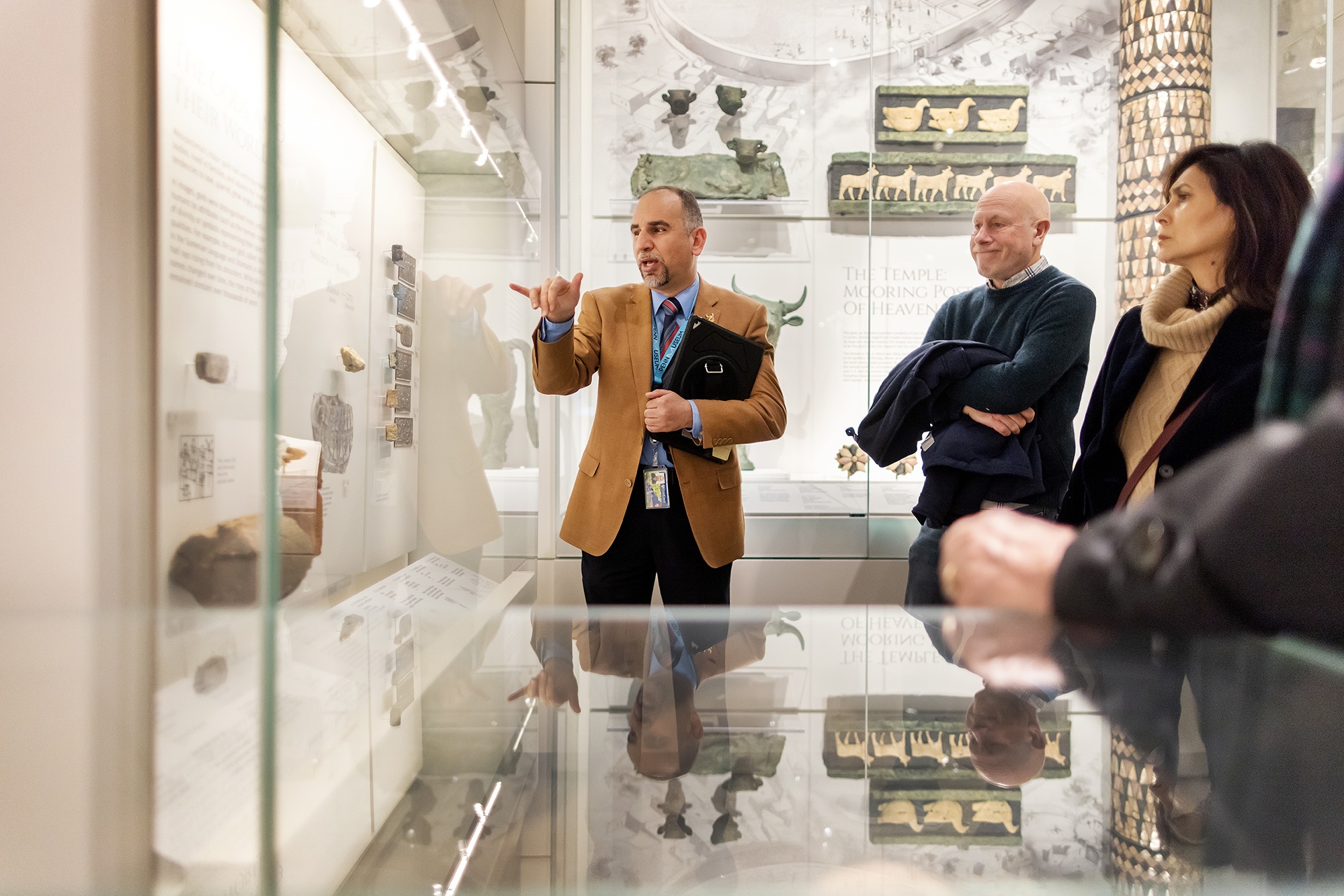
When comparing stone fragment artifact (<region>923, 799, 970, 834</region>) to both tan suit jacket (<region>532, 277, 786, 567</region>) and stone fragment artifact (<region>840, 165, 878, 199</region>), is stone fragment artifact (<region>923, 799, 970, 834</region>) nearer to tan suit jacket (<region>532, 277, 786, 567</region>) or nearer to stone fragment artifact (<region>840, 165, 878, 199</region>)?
tan suit jacket (<region>532, 277, 786, 567</region>)

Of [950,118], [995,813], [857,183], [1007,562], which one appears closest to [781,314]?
[857,183]

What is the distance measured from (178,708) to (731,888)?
377mm

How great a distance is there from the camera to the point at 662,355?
2047 millimetres

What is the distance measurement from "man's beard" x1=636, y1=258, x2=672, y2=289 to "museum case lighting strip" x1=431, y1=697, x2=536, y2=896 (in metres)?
1.75

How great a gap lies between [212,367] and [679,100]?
276 centimetres

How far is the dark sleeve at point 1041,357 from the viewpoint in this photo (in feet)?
5.99

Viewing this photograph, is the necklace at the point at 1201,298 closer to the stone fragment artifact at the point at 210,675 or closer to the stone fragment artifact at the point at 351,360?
the stone fragment artifact at the point at 351,360

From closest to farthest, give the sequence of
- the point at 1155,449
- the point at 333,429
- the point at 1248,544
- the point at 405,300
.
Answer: the point at 1248,544 < the point at 333,429 < the point at 1155,449 < the point at 405,300

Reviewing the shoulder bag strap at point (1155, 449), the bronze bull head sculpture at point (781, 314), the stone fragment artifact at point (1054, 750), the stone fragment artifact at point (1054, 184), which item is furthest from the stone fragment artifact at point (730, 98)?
the stone fragment artifact at point (1054, 750)

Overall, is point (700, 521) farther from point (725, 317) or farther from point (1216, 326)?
point (1216, 326)

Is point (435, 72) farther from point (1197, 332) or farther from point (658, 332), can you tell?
point (1197, 332)

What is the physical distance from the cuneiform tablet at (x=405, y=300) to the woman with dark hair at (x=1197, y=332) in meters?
1.41

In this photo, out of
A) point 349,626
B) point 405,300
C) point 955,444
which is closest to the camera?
point 349,626

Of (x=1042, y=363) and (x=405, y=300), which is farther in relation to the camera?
(x=1042, y=363)
